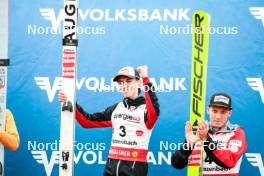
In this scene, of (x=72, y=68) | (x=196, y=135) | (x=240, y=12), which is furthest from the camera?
(x=240, y=12)

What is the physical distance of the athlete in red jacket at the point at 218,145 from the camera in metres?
4.37

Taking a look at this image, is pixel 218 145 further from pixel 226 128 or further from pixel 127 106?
pixel 127 106

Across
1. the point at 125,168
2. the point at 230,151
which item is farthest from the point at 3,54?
the point at 230,151

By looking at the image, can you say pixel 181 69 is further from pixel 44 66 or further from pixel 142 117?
pixel 44 66

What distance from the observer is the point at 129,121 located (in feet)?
15.0

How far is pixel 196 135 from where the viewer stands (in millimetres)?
4297

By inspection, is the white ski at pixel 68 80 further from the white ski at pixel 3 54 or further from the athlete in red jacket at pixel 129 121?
the athlete in red jacket at pixel 129 121

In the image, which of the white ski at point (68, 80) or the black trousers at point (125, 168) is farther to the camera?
the black trousers at point (125, 168)

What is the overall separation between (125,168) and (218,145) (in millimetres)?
852

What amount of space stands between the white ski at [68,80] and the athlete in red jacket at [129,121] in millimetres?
1154

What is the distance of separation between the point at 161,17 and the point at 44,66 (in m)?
1.17

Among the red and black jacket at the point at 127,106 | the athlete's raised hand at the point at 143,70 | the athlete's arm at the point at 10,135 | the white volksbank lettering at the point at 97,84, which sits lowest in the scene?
the athlete's arm at the point at 10,135

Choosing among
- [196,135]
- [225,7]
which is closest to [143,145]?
[196,135]

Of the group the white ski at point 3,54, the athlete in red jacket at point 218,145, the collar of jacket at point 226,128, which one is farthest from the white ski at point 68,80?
the collar of jacket at point 226,128
